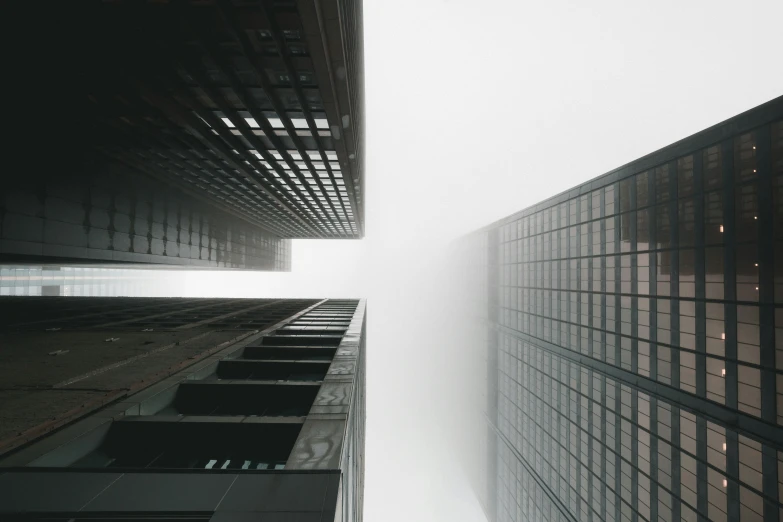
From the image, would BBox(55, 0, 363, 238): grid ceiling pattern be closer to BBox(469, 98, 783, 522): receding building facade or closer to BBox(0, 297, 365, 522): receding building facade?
BBox(0, 297, 365, 522): receding building facade

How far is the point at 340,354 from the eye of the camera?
24.1 meters

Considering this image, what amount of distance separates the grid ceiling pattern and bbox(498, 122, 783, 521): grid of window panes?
A: 2493cm

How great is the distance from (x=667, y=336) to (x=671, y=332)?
2.15ft

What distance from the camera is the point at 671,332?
3006 centimetres

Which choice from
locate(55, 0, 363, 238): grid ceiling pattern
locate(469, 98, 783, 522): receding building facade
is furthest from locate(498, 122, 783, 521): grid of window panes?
locate(55, 0, 363, 238): grid ceiling pattern

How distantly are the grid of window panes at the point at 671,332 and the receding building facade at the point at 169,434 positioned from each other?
917 inches

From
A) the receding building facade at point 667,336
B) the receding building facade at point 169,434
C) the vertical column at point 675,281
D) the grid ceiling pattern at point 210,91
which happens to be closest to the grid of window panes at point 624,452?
the receding building facade at point 667,336

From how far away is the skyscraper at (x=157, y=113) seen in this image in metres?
17.8

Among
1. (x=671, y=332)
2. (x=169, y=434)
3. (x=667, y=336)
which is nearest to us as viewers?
(x=169, y=434)

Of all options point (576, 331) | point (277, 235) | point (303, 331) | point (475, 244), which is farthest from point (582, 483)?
point (277, 235)

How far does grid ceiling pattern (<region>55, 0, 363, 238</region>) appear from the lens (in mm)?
17516

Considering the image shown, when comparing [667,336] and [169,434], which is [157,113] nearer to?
[169,434]

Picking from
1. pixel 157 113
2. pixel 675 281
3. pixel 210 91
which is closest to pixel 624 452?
pixel 675 281

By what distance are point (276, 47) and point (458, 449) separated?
148510 millimetres
